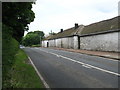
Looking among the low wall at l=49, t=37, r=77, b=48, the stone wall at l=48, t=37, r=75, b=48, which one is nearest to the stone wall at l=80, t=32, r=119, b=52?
the stone wall at l=48, t=37, r=75, b=48

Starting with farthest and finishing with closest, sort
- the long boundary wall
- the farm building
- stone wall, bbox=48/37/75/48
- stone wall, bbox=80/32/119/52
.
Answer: stone wall, bbox=48/37/75/48, the farm building, the long boundary wall, stone wall, bbox=80/32/119/52

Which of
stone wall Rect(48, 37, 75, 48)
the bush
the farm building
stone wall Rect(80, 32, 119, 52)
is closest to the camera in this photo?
the bush

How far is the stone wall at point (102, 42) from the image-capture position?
2695 centimetres

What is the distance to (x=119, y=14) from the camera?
30281 millimetres

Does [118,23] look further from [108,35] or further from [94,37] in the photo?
[94,37]

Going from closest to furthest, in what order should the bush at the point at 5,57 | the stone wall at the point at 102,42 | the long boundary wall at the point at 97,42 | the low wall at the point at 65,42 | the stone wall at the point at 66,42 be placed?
the bush at the point at 5,57 < the stone wall at the point at 102,42 < the long boundary wall at the point at 97,42 < the stone wall at the point at 66,42 < the low wall at the point at 65,42

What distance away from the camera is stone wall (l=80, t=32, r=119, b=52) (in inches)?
1061

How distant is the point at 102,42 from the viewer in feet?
99.7

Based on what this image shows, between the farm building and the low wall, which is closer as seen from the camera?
the farm building

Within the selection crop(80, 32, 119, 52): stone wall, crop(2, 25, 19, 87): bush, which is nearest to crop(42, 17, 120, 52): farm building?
crop(80, 32, 119, 52): stone wall

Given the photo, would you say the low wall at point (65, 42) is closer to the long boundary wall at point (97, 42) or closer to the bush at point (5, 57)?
the long boundary wall at point (97, 42)

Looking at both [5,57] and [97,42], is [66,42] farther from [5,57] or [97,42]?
[5,57]

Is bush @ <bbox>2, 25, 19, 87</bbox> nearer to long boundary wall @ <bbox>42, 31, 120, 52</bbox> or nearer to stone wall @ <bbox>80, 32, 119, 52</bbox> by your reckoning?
long boundary wall @ <bbox>42, 31, 120, 52</bbox>

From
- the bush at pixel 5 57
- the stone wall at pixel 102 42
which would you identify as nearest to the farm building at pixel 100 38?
the stone wall at pixel 102 42
